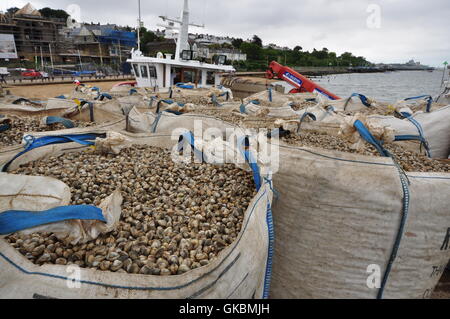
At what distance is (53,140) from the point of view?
236 centimetres

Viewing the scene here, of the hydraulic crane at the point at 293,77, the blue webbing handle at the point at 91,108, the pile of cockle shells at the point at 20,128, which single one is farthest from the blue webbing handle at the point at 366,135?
the hydraulic crane at the point at 293,77

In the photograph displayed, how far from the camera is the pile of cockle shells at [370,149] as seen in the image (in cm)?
273

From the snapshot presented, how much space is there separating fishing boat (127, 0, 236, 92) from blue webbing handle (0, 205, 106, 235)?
10.8m

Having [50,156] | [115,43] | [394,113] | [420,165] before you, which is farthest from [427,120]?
[115,43]

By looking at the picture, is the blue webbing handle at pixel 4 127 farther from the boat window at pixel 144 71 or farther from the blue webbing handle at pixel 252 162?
the boat window at pixel 144 71

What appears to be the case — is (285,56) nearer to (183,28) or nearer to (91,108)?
(183,28)

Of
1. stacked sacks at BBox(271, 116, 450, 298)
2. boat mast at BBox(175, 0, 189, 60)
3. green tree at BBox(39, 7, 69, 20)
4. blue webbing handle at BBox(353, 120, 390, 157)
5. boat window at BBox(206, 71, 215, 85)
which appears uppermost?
green tree at BBox(39, 7, 69, 20)

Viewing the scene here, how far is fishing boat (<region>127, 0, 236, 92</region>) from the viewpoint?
1166 centimetres

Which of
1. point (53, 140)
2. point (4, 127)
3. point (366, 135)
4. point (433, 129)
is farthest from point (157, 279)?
point (433, 129)

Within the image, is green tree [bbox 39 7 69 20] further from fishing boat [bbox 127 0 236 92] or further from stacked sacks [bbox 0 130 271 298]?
stacked sacks [bbox 0 130 271 298]

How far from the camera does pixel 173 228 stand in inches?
60.2

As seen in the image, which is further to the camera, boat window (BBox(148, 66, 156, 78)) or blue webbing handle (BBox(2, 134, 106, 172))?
boat window (BBox(148, 66, 156, 78))

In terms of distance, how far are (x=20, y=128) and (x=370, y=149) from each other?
4.68 metres

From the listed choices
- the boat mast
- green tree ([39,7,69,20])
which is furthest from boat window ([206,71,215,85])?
green tree ([39,7,69,20])
